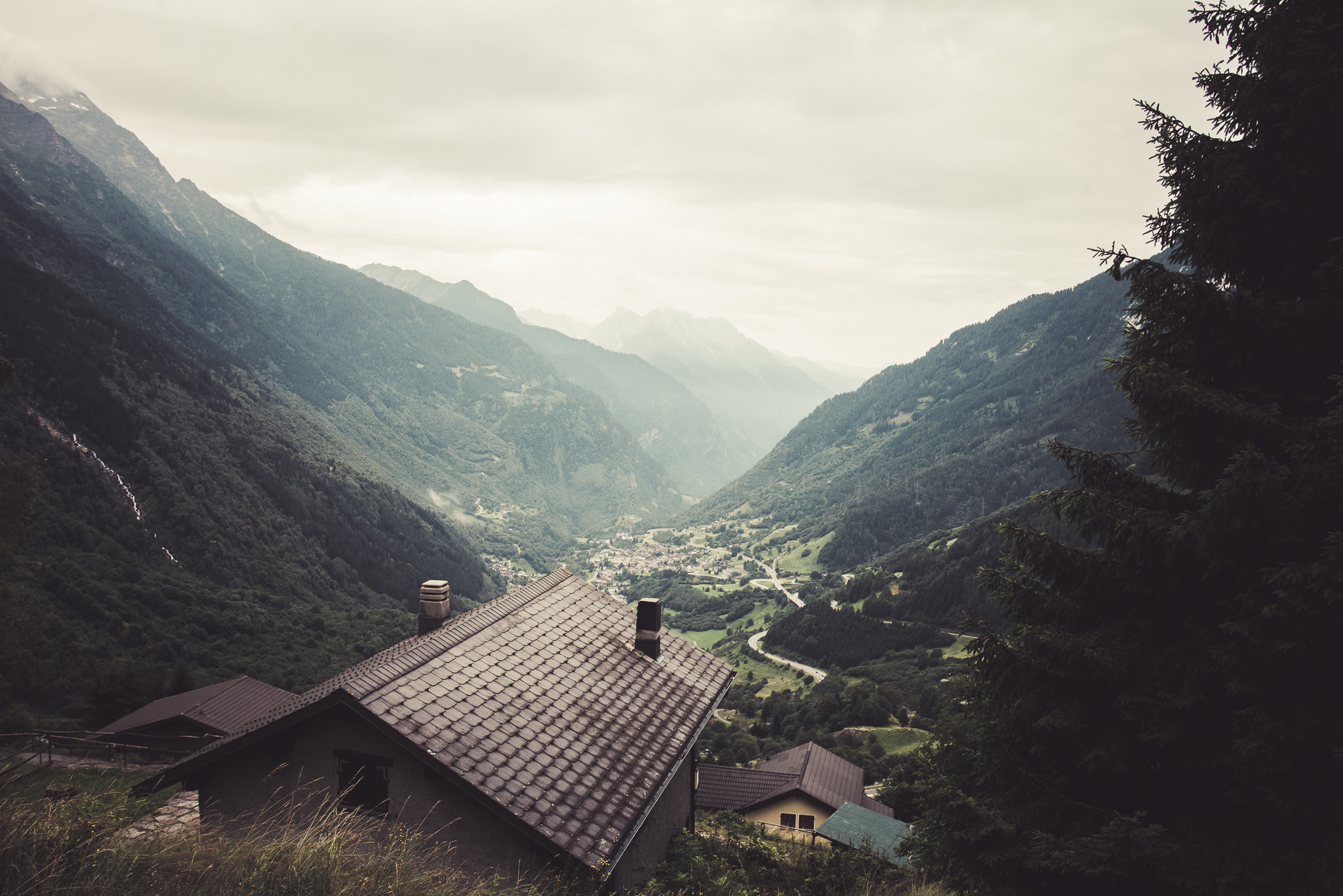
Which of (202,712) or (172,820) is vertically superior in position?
(172,820)

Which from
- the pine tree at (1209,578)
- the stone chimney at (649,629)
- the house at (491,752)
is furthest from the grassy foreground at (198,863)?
the pine tree at (1209,578)

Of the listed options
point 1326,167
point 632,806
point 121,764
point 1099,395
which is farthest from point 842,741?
point 1099,395

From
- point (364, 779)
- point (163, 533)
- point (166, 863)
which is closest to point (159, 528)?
point (163, 533)

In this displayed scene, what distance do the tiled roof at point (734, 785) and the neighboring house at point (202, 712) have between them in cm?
1921

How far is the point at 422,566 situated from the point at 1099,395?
7485 inches

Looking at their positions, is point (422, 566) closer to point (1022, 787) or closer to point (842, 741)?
point (842, 741)

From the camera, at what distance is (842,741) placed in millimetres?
59531

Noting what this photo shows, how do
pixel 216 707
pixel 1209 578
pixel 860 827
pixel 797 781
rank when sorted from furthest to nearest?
pixel 797 781 → pixel 216 707 → pixel 860 827 → pixel 1209 578

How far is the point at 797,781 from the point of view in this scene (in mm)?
29797

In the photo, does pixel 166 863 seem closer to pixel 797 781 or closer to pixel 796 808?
pixel 797 781

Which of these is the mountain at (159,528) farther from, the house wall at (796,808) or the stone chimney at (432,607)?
the house wall at (796,808)

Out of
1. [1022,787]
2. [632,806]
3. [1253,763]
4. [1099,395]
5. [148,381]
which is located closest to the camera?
[1253,763]

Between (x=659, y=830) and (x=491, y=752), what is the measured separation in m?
3.89

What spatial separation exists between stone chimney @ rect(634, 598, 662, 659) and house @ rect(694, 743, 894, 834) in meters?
18.8
